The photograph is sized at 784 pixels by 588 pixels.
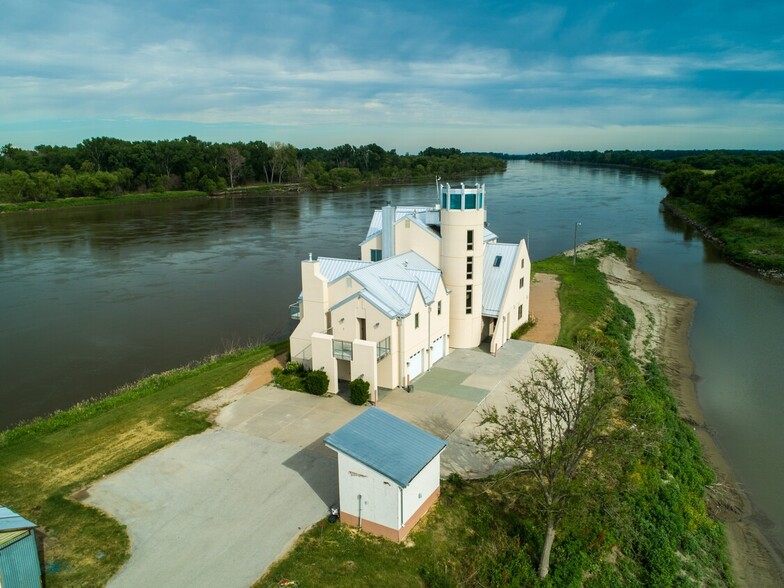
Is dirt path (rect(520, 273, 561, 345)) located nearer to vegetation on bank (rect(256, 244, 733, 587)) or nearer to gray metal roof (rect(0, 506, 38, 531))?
vegetation on bank (rect(256, 244, 733, 587))

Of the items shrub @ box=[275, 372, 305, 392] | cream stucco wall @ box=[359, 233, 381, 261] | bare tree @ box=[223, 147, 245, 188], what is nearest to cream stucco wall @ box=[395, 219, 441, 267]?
cream stucco wall @ box=[359, 233, 381, 261]

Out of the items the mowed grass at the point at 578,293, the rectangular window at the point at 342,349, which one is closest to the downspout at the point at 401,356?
the rectangular window at the point at 342,349

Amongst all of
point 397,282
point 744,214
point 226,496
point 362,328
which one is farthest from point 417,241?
point 744,214

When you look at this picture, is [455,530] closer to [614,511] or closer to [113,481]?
[614,511]

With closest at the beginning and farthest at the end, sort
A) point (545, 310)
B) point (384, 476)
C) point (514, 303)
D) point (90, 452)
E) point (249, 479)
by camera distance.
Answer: point (384, 476) < point (249, 479) < point (90, 452) < point (514, 303) < point (545, 310)

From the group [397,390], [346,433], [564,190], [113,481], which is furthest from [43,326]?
[564,190]

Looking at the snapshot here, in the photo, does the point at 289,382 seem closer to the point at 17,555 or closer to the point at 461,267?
the point at 461,267
